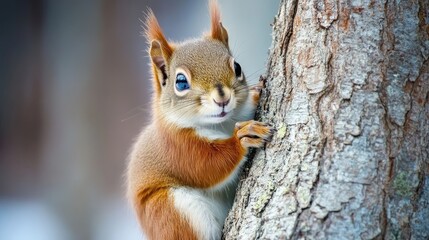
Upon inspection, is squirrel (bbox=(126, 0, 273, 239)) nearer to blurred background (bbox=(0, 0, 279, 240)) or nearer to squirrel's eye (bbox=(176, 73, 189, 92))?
squirrel's eye (bbox=(176, 73, 189, 92))

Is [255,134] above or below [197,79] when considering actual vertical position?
below

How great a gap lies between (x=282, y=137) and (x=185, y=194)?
0.44m

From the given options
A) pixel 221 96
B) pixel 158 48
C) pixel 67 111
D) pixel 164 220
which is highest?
pixel 158 48

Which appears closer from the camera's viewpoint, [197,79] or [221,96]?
[221,96]

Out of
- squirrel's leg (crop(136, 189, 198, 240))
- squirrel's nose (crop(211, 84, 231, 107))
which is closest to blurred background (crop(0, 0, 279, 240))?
squirrel's leg (crop(136, 189, 198, 240))

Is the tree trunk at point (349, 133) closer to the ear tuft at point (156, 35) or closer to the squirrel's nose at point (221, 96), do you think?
the squirrel's nose at point (221, 96)

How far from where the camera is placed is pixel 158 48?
2.05 m

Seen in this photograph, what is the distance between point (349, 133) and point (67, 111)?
129 inches

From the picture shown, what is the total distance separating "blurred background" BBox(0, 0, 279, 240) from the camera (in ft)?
14.2

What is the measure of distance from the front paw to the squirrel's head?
0.32ft

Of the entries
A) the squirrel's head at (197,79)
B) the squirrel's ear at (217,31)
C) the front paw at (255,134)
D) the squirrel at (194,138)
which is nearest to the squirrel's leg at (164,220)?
the squirrel at (194,138)

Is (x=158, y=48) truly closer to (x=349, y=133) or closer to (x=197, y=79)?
(x=197, y=79)

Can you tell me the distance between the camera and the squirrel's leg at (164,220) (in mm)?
1907

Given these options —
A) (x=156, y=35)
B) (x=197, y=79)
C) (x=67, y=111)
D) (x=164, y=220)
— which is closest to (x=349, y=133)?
(x=197, y=79)
